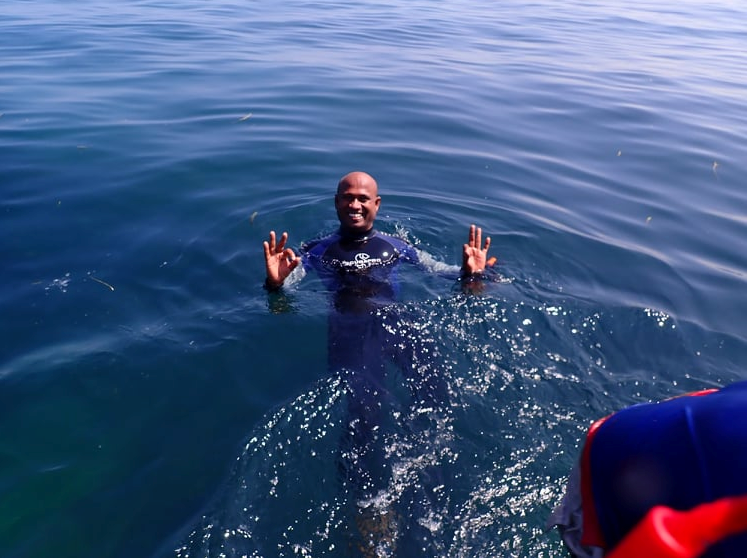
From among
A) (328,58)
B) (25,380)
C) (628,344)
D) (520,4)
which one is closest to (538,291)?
(628,344)

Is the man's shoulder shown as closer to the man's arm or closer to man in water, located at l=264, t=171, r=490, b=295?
man in water, located at l=264, t=171, r=490, b=295

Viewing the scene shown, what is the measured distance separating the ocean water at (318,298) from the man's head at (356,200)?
66 centimetres

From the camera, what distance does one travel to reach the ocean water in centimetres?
345

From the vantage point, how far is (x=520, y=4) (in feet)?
94.9

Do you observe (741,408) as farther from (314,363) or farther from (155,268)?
(155,268)

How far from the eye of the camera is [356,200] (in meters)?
5.45

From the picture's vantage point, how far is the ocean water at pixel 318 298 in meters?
3.45

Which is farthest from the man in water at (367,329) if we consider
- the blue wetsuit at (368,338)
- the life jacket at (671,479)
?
the life jacket at (671,479)

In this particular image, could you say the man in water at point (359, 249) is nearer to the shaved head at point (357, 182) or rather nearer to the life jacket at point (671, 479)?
the shaved head at point (357, 182)

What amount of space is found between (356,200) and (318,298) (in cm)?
90

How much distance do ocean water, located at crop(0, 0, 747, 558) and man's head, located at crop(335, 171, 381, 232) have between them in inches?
26.0

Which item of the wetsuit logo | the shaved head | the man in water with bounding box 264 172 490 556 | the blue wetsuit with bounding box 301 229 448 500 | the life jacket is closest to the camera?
the life jacket

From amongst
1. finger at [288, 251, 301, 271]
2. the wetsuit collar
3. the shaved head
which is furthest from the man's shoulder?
finger at [288, 251, 301, 271]

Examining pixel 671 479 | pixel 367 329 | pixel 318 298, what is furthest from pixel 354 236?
pixel 671 479
